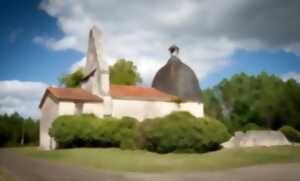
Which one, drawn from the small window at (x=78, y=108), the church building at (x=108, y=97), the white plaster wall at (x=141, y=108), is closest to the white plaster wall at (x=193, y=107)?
the church building at (x=108, y=97)

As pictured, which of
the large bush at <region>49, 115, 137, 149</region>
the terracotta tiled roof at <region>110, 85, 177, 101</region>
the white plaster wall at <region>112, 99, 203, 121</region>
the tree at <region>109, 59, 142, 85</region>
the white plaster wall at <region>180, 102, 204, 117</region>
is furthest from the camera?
the tree at <region>109, 59, 142, 85</region>

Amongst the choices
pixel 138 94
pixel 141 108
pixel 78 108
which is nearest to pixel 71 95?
pixel 78 108

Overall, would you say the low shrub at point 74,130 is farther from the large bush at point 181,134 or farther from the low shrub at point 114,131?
the large bush at point 181,134

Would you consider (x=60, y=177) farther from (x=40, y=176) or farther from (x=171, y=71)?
(x=171, y=71)

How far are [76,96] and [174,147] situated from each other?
13.9 m

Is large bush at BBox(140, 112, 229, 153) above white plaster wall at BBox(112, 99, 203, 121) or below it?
below

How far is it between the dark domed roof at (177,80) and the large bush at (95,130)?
550 inches

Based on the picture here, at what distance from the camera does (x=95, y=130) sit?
2905cm

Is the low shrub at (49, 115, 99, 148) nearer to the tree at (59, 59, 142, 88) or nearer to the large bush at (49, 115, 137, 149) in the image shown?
the large bush at (49, 115, 137, 149)

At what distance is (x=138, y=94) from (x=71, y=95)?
27.0 feet

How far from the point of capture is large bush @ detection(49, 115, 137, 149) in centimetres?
2889

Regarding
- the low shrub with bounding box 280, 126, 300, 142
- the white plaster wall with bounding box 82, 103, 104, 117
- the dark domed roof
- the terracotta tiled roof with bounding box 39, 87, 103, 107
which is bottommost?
the low shrub with bounding box 280, 126, 300, 142

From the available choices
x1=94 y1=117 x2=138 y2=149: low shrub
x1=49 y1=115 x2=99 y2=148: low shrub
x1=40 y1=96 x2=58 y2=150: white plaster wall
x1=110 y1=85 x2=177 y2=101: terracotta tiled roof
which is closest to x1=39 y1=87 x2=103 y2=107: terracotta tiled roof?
x1=40 y1=96 x2=58 y2=150: white plaster wall

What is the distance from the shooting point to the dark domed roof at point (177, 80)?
41688 millimetres
